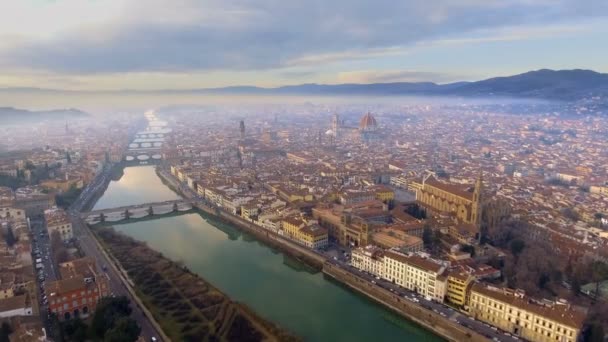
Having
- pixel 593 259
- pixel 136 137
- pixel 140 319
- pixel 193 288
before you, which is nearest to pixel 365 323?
pixel 193 288

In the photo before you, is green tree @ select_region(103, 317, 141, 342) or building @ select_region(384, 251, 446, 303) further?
building @ select_region(384, 251, 446, 303)

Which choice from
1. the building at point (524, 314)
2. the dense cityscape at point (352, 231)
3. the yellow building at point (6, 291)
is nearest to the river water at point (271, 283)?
the dense cityscape at point (352, 231)

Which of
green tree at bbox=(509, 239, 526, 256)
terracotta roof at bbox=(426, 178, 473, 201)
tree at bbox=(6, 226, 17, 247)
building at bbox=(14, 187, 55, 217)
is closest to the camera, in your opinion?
green tree at bbox=(509, 239, 526, 256)

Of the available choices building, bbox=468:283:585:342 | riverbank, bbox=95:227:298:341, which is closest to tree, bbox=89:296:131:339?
riverbank, bbox=95:227:298:341

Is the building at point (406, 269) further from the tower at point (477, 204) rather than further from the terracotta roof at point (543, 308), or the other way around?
the tower at point (477, 204)

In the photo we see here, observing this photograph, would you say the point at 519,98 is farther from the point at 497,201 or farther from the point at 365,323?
the point at 365,323

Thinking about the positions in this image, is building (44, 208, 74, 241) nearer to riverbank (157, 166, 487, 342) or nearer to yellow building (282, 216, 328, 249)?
riverbank (157, 166, 487, 342)

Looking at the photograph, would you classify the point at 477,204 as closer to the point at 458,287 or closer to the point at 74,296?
the point at 458,287
